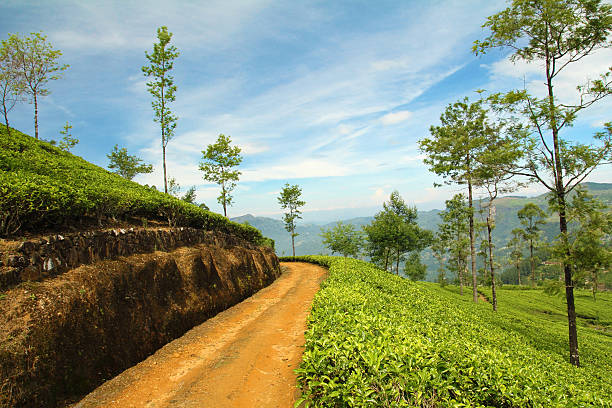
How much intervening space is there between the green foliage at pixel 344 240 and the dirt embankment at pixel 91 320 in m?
37.5

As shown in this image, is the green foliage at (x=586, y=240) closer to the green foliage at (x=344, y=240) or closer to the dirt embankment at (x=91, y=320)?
the dirt embankment at (x=91, y=320)

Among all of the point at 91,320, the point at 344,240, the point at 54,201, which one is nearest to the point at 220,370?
the point at 91,320

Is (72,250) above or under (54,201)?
under

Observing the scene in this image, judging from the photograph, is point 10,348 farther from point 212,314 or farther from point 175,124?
point 175,124

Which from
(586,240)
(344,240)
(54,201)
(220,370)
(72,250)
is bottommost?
(344,240)

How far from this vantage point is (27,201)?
20.0 ft

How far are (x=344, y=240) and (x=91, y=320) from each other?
42.3 metres

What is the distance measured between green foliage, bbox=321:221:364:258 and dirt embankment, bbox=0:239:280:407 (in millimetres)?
37511

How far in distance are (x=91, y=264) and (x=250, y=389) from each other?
515cm

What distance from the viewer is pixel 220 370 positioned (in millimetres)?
6516

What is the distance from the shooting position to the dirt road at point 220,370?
17.8 ft

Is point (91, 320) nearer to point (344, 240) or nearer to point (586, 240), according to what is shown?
point (586, 240)

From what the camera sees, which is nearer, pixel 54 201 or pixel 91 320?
pixel 91 320

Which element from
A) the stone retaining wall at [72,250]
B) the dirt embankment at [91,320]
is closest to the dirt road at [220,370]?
the dirt embankment at [91,320]
